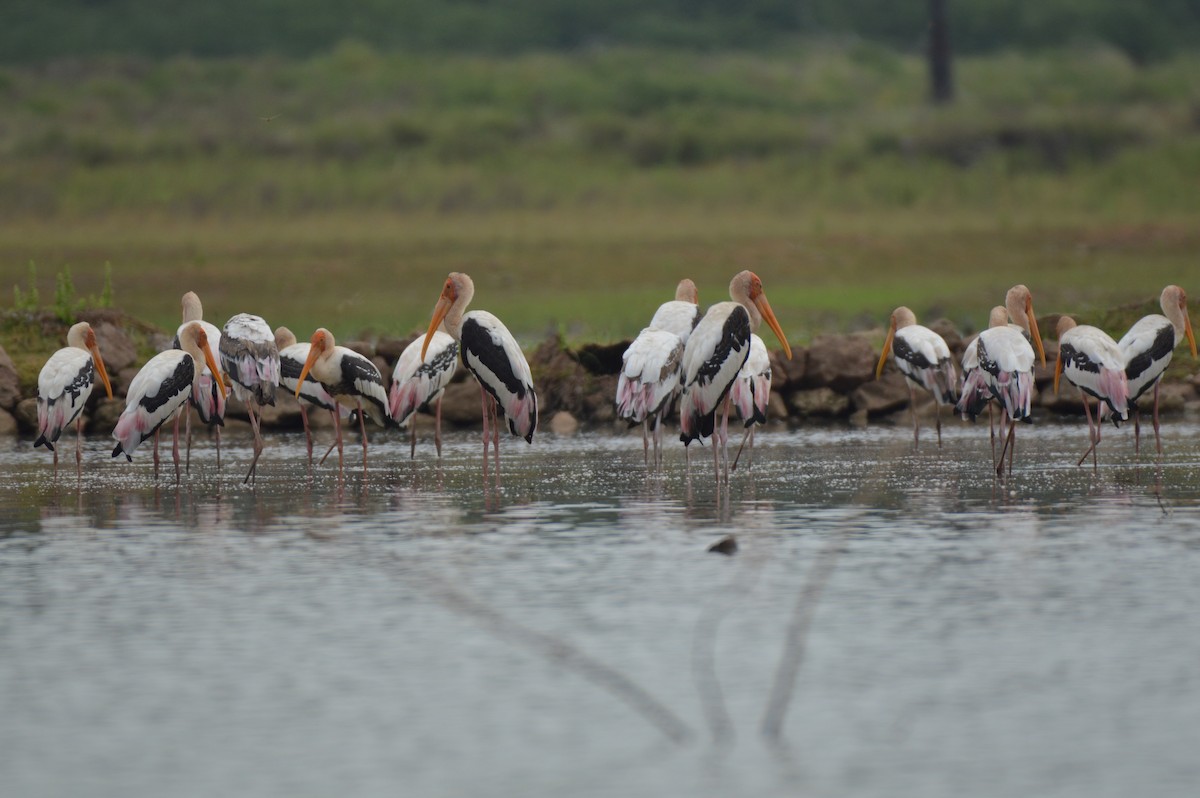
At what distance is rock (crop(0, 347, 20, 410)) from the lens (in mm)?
21266

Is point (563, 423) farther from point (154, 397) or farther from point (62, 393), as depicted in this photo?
point (154, 397)

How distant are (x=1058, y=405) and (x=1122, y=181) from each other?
3060cm

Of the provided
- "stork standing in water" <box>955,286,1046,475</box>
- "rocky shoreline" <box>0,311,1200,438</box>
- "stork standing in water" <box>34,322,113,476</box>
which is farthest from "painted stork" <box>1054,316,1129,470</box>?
"stork standing in water" <box>34,322,113,476</box>

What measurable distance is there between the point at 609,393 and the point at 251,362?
5.57 metres

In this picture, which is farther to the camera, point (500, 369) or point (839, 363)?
point (839, 363)

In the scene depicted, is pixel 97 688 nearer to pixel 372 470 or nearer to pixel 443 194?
pixel 372 470

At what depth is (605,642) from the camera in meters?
8.68

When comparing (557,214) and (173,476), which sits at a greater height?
(557,214)

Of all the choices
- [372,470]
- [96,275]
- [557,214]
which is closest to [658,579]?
[372,470]

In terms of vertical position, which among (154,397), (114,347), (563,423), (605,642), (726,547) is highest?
(114,347)

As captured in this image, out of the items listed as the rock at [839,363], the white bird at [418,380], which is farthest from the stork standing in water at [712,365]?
the rock at [839,363]

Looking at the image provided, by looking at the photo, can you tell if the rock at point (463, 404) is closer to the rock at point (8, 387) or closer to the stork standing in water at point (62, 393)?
the rock at point (8, 387)

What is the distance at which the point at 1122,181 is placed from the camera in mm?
50562

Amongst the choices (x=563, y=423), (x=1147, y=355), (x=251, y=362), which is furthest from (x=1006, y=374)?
(x=563, y=423)
